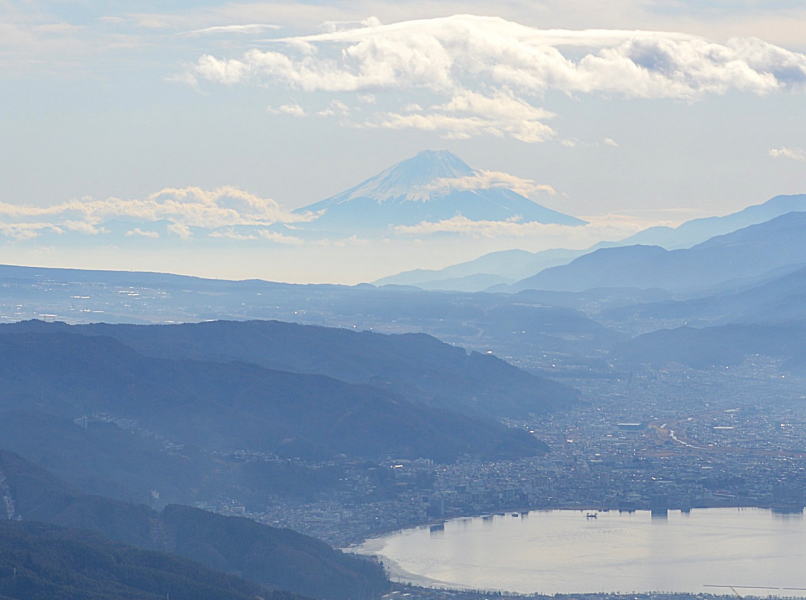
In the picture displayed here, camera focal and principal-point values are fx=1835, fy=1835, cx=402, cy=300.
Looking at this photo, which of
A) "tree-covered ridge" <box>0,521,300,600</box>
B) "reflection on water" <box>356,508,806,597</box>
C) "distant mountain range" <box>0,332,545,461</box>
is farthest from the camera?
"distant mountain range" <box>0,332,545,461</box>

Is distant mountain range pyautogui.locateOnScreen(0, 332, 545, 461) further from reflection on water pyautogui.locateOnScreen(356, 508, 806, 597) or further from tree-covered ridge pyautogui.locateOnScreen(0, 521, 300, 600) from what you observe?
tree-covered ridge pyautogui.locateOnScreen(0, 521, 300, 600)

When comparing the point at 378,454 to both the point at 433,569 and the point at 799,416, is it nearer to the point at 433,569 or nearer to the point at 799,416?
the point at 433,569

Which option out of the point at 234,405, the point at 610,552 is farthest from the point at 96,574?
the point at 234,405

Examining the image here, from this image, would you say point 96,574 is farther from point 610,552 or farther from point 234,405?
point 234,405

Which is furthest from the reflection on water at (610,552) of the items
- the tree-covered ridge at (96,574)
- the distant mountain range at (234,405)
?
the distant mountain range at (234,405)

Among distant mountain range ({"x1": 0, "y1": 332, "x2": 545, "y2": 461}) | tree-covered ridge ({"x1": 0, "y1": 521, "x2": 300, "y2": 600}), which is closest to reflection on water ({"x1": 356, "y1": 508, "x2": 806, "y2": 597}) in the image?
tree-covered ridge ({"x1": 0, "y1": 521, "x2": 300, "y2": 600})

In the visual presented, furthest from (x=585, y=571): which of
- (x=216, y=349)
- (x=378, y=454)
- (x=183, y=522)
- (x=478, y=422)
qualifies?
(x=216, y=349)

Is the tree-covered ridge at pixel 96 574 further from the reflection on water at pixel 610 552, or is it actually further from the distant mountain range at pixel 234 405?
the distant mountain range at pixel 234 405

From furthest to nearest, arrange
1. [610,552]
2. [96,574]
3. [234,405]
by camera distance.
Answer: [234,405]
[610,552]
[96,574]
